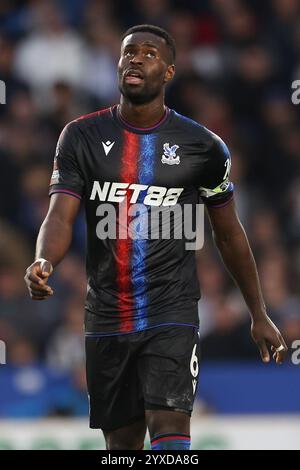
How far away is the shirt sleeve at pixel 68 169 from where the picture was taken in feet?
20.3

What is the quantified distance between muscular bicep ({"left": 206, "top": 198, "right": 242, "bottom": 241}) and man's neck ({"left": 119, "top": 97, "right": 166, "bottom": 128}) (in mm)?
595

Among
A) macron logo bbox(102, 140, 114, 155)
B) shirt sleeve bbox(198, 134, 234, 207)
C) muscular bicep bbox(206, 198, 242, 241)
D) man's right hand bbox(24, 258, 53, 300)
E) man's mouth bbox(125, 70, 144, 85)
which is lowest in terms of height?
man's right hand bbox(24, 258, 53, 300)

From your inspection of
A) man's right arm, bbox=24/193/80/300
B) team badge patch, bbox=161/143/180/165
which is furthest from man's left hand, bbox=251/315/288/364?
man's right arm, bbox=24/193/80/300

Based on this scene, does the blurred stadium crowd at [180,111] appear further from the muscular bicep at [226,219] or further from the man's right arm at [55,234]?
the man's right arm at [55,234]

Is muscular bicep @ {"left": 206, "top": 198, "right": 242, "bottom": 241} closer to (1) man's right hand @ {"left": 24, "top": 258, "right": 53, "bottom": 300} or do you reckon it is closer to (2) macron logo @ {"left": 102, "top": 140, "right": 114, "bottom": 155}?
(2) macron logo @ {"left": 102, "top": 140, "right": 114, "bottom": 155}

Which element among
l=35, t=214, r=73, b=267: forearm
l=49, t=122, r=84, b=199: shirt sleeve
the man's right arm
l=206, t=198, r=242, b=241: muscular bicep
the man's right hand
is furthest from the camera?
l=206, t=198, r=242, b=241: muscular bicep

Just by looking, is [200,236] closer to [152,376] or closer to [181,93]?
[152,376]

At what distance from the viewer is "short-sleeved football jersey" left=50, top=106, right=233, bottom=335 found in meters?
6.21

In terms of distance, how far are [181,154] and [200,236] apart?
672 millimetres

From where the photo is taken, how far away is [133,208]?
6.20m

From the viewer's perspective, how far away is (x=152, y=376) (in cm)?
610

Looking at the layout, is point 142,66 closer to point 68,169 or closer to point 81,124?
point 81,124

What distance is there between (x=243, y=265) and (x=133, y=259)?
717mm

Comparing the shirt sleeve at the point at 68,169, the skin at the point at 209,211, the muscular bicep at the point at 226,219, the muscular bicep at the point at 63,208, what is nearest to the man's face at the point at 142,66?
the skin at the point at 209,211
